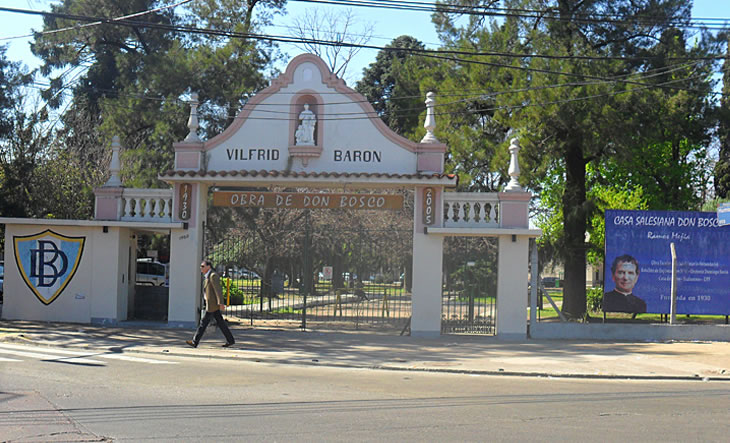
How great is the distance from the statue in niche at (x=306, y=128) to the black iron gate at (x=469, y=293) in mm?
4348

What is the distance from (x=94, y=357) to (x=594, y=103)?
14.3 metres

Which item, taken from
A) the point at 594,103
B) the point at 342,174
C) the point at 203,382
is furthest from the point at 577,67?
the point at 203,382

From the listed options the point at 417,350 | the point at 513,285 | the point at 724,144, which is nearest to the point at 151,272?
the point at 513,285

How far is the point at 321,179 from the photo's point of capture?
18.0m

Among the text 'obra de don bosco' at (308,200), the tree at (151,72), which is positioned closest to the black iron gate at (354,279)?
the text 'obra de don bosco' at (308,200)

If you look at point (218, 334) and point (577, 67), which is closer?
point (218, 334)

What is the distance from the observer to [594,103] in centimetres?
2067

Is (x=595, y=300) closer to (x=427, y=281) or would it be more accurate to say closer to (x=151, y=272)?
(x=427, y=281)

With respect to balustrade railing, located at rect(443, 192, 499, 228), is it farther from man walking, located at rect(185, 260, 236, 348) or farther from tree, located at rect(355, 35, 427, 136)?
man walking, located at rect(185, 260, 236, 348)

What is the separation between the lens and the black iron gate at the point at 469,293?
1822cm

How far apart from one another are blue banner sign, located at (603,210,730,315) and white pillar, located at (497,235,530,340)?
→ 240 cm

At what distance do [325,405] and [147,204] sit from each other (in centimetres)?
1100

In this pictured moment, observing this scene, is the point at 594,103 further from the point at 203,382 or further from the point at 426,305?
the point at 203,382

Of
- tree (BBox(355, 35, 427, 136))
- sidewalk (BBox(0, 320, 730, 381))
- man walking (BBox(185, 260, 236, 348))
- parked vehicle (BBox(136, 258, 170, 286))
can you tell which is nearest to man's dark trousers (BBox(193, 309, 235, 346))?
man walking (BBox(185, 260, 236, 348))
